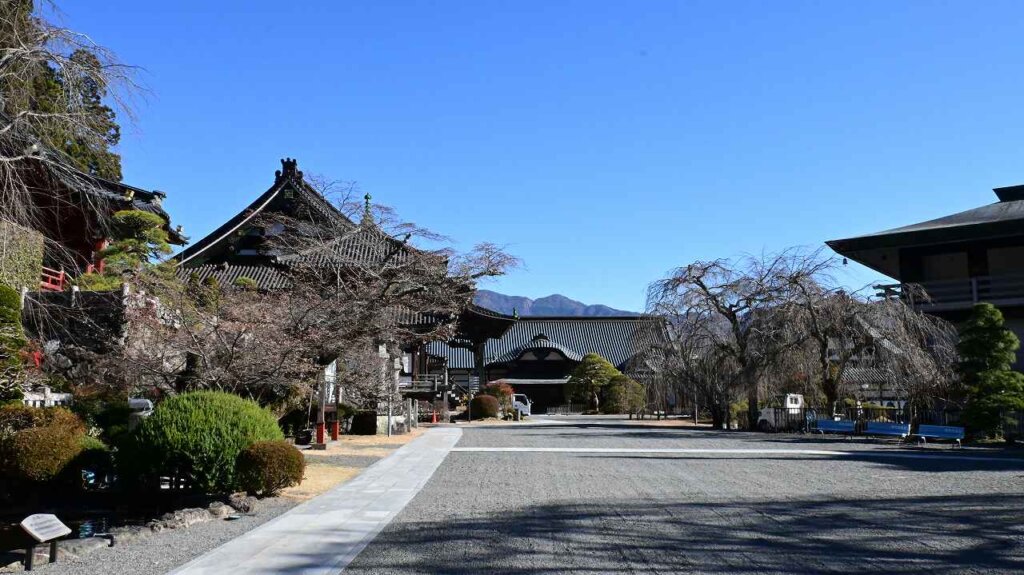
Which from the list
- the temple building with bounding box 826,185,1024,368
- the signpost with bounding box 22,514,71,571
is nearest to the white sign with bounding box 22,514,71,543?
the signpost with bounding box 22,514,71,571

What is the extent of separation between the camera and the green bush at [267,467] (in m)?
10.5

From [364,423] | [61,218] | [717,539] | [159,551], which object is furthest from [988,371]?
[61,218]

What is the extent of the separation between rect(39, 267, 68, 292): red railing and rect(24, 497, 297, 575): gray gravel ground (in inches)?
502

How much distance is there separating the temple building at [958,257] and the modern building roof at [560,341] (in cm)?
2632

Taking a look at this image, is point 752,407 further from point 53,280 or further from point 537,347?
point 537,347

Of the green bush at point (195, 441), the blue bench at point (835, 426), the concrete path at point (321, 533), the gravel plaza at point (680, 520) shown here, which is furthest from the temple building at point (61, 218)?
the blue bench at point (835, 426)

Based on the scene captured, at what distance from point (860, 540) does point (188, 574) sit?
6263mm

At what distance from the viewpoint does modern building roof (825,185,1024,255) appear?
25.9 m

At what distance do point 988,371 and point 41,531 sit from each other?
22807mm

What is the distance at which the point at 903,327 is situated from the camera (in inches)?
955

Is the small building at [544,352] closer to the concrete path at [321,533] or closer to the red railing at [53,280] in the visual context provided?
the red railing at [53,280]

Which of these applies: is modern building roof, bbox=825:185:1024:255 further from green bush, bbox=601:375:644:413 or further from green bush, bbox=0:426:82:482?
green bush, bbox=0:426:82:482

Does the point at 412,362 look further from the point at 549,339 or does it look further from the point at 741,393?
the point at 549,339

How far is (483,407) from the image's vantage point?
39250 mm
